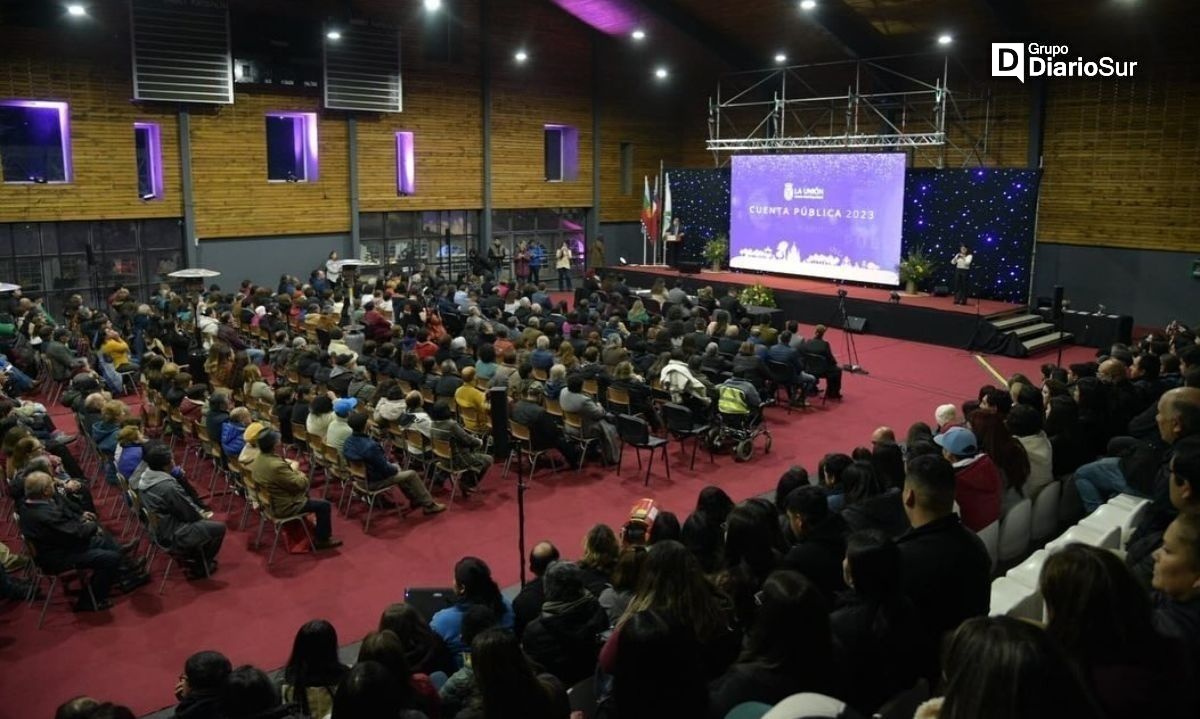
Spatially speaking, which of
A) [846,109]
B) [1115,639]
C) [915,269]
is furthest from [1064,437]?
[846,109]

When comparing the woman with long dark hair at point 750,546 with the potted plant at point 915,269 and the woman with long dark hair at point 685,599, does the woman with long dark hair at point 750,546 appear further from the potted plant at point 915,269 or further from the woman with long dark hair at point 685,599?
the potted plant at point 915,269

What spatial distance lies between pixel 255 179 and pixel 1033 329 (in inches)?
616

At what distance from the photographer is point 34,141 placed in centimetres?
1680

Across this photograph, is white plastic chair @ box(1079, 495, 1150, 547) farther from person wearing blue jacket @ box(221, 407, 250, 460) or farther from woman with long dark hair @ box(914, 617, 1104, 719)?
person wearing blue jacket @ box(221, 407, 250, 460)

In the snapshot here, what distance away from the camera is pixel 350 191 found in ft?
67.2

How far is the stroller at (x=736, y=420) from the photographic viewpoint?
970 cm

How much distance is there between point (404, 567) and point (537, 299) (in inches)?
367

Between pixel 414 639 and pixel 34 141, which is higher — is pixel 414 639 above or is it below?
below

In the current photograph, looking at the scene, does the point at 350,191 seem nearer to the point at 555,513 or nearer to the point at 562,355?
the point at 562,355

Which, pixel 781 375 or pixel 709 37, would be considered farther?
pixel 709 37

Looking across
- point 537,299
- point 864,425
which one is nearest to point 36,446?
point 864,425

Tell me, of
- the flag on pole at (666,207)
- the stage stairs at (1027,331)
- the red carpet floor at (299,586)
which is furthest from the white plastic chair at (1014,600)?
the flag on pole at (666,207)

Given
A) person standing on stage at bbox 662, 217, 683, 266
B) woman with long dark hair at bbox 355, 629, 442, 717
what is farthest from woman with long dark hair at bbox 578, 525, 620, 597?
person standing on stage at bbox 662, 217, 683, 266

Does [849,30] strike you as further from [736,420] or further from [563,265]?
[736,420]
